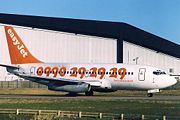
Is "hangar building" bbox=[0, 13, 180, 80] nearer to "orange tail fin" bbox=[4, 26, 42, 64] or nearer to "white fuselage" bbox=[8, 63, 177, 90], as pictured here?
"orange tail fin" bbox=[4, 26, 42, 64]

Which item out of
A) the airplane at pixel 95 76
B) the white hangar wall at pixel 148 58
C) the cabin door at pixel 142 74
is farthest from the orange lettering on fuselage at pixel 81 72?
the white hangar wall at pixel 148 58

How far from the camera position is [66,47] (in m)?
91.2

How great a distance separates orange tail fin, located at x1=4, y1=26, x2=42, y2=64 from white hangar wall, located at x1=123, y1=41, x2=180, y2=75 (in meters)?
34.1

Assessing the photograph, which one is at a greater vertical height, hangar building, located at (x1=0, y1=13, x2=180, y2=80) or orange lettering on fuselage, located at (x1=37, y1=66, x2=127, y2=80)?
hangar building, located at (x1=0, y1=13, x2=180, y2=80)

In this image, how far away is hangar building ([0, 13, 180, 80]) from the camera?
90.1 meters

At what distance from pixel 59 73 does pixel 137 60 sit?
3895 centimetres

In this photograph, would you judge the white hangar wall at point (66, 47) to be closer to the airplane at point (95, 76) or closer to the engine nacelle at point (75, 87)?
the airplane at point (95, 76)

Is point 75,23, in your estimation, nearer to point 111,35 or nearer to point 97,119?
point 111,35

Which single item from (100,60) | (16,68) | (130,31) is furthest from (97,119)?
(130,31)

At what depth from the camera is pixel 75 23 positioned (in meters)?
95.2

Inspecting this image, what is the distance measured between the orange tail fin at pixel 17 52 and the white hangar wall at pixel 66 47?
24939 millimetres

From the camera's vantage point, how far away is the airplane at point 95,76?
54375 millimetres

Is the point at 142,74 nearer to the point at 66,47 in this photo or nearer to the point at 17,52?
the point at 17,52

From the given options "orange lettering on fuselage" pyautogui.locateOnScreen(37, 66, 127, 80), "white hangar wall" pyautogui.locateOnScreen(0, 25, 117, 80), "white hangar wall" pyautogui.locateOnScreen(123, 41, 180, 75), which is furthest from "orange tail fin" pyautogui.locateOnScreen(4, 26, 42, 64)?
"white hangar wall" pyautogui.locateOnScreen(123, 41, 180, 75)
